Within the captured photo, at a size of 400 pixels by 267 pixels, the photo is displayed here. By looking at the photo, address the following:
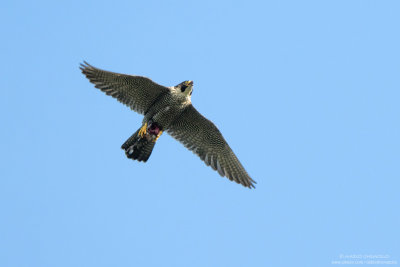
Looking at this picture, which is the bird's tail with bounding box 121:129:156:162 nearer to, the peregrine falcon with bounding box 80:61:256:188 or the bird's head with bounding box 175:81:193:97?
the peregrine falcon with bounding box 80:61:256:188

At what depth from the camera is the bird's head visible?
17.4m

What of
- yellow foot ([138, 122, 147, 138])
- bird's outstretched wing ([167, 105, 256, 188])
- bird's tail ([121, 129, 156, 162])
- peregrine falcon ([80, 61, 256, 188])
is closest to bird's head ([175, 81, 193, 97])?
peregrine falcon ([80, 61, 256, 188])

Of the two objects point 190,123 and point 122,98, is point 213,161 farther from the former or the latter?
point 122,98

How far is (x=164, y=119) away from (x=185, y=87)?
115 cm

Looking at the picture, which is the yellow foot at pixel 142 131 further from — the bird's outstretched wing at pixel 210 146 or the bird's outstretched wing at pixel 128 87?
the bird's outstretched wing at pixel 210 146

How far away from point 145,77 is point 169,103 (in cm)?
99

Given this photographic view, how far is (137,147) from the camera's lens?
17.7m

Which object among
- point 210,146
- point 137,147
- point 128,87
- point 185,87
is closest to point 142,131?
point 137,147

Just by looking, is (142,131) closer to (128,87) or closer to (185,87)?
(128,87)

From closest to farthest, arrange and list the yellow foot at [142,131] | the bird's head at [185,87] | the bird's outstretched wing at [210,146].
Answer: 1. the bird's head at [185,87]
2. the yellow foot at [142,131]
3. the bird's outstretched wing at [210,146]

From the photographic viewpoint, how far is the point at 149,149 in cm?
1783

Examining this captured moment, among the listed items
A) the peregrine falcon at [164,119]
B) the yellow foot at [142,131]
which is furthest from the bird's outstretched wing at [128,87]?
the yellow foot at [142,131]

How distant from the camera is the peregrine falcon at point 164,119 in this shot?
17516 millimetres

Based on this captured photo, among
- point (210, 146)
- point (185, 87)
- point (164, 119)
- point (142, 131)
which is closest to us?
point (185, 87)
